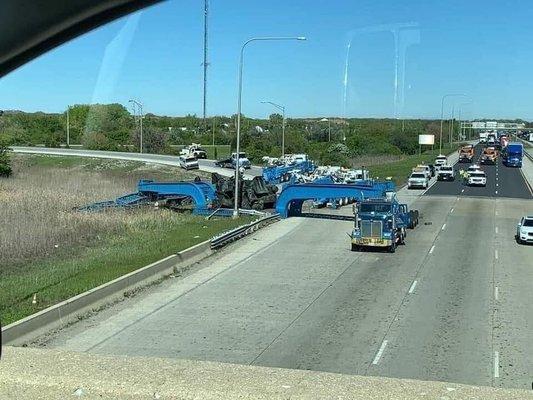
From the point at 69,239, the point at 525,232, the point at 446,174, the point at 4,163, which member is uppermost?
the point at 4,163

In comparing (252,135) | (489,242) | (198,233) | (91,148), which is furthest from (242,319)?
(252,135)

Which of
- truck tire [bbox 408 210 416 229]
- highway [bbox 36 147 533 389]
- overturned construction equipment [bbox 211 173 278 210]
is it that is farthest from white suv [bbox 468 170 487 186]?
highway [bbox 36 147 533 389]

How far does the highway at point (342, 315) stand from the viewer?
39.5ft

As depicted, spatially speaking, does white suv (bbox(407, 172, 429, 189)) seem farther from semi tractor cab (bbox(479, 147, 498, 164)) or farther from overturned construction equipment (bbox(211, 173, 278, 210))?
semi tractor cab (bbox(479, 147, 498, 164))

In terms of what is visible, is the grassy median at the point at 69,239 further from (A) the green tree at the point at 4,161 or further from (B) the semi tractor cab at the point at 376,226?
(B) the semi tractor cab at the point at 376,226

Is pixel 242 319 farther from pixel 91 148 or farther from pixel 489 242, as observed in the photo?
pixel 91 148

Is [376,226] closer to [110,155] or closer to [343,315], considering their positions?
[343,315]

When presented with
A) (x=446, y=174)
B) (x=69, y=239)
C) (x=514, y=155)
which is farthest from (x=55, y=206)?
(x=514, y=155)

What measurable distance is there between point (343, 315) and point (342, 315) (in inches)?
0.9

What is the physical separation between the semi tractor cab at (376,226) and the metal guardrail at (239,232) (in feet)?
15.6

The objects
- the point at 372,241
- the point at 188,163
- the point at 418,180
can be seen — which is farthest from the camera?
the point at 188,163

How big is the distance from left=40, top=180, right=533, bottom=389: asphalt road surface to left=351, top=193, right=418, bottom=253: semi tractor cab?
1.84ft

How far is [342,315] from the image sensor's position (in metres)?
15.5

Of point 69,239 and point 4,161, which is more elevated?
point 4,161
